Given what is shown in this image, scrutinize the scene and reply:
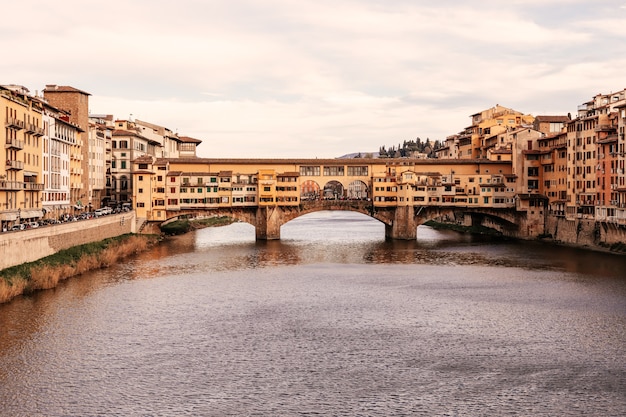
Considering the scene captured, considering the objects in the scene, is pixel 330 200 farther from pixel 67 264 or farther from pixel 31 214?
pixel 67 264

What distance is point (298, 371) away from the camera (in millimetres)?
26859

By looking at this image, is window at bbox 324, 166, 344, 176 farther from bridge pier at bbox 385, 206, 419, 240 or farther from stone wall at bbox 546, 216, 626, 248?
stone wall at bbox 546, 216, 626, 248

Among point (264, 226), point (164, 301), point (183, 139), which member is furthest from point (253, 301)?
point (183, 139)

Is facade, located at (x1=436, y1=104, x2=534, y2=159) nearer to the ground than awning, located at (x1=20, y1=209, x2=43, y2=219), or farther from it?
farther from it

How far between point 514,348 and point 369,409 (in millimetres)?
9449

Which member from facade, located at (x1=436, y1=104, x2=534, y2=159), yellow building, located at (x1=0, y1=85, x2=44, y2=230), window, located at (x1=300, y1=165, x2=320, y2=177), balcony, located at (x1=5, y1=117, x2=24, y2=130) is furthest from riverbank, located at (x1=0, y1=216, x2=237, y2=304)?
facade, located at (x1=436, y1=104, x2=534, y2=159)

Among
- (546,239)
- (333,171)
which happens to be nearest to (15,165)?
(333,171)

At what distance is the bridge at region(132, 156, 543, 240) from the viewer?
7638cm

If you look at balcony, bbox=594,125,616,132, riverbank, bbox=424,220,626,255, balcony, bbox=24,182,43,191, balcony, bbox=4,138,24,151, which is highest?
balcony, bbox=594,125,616,132

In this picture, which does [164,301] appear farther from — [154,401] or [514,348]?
[514,348]

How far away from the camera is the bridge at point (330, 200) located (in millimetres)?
76375

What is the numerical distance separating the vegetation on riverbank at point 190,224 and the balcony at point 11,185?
3109 centimetres

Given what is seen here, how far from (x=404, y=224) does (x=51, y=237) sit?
42.1m

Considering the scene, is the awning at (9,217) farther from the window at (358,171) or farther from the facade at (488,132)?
the facade at (488,132)
